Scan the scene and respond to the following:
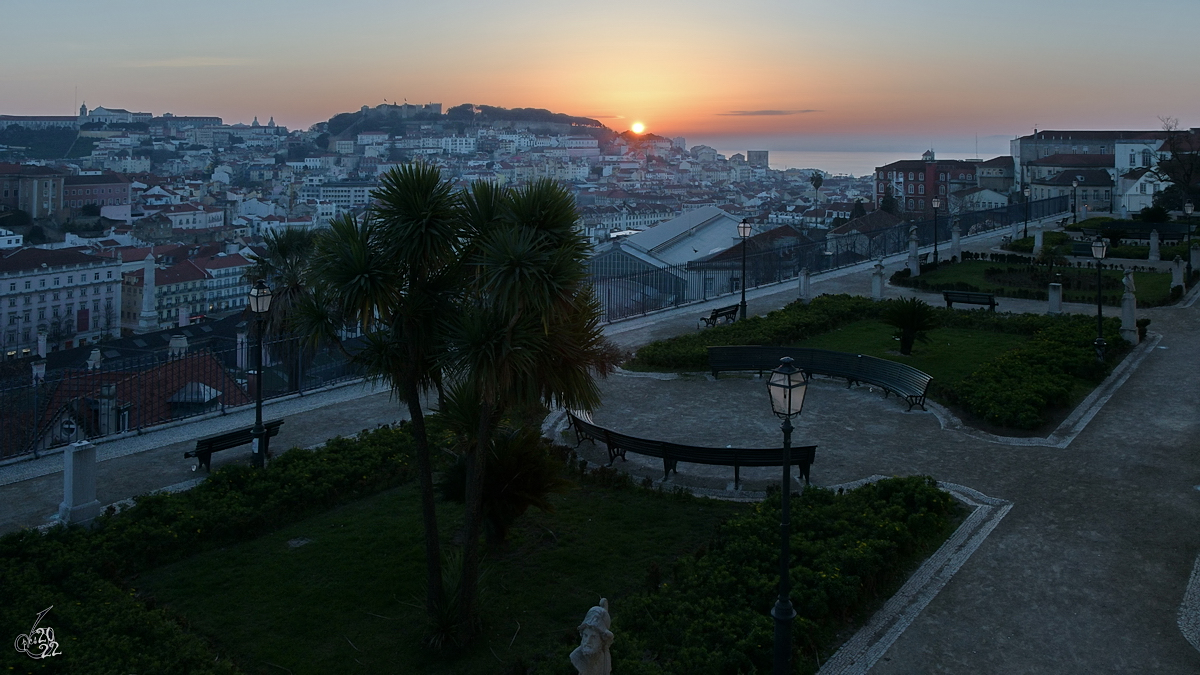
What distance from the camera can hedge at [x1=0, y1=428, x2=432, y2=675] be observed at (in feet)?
24.0

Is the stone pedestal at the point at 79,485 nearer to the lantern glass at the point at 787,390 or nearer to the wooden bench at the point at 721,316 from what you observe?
the lantern glass at the point at 787,390

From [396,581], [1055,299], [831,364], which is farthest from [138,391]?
[1055,299]

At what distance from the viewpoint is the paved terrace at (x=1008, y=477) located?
771cm

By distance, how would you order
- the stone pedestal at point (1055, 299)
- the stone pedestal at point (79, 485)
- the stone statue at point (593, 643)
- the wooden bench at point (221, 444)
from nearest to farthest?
1. the stone statue at point (593, 643)
2. the stone pedestal at point (79, 485)
3. the wooden bench at point (221, 444)
4. the stone pedestal at point (1055, 299)

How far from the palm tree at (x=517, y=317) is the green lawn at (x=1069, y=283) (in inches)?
748

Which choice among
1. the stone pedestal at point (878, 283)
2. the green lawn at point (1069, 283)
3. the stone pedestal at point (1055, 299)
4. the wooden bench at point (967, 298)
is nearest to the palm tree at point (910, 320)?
the wooden bench at point (967, 298)

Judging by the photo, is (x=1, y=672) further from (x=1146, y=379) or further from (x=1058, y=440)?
(x=1146, y=379)

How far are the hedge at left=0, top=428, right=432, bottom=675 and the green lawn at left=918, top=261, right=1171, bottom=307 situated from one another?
1774 centimetres

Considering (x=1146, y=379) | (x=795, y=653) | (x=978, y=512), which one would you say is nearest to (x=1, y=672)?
(x=795, y=653)

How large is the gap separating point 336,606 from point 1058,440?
9.61m

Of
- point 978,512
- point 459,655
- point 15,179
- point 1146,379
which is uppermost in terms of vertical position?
point 15,179

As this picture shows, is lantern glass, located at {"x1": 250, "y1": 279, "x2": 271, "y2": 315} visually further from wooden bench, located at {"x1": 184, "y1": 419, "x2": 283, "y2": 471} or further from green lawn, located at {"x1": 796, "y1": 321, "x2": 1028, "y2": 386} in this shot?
green lawn, located at {"x1": 796, "y1": 321, "x2": 1028, "y2": 386}

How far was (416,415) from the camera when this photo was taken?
7.96m

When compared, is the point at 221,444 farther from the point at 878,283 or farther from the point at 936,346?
the point at 878,283
